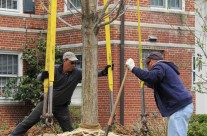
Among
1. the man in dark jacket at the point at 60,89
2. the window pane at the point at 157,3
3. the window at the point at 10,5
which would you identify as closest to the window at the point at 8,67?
the window at the point at 10,5

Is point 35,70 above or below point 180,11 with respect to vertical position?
below

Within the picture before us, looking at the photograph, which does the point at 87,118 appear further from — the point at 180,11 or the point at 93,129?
the point at 180,11

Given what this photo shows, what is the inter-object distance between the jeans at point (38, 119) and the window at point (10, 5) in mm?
9600

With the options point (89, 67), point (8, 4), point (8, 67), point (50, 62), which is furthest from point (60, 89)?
point (8, 4)

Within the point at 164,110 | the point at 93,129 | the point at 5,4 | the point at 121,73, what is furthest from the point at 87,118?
the point at 5,4

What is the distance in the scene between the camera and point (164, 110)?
348 inches

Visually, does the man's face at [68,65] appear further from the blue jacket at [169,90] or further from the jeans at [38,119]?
the blue jacket at [169,90]

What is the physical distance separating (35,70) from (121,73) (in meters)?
2.70

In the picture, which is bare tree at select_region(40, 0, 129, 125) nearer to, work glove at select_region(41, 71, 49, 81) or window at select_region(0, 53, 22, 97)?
work glove at select_region(41, 71, 49, 81)

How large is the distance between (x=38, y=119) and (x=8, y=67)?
939cm

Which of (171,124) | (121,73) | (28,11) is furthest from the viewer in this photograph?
(28,11)

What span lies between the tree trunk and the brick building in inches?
378

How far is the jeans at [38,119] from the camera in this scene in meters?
10.6

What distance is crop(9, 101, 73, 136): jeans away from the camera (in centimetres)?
1059
